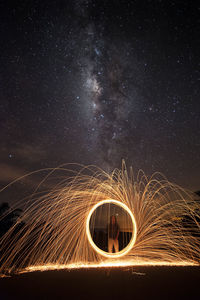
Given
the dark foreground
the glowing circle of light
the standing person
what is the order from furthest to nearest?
the standing person → the glowing circle of light → the dark foreground

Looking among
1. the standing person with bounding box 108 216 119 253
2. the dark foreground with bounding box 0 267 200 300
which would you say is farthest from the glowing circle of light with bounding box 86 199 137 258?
the dark foreground with bounding box 0 267 200 300

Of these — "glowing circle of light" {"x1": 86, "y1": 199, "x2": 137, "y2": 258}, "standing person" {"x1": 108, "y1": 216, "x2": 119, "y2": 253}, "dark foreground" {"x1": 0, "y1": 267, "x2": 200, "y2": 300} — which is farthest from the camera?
"standing person" {"x1": 108, "y1": 216, "x2": 119, "y2": 253}

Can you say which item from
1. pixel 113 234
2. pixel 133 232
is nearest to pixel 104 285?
pixel 133 232

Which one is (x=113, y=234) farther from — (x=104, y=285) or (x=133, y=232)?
(x=104, y=285)

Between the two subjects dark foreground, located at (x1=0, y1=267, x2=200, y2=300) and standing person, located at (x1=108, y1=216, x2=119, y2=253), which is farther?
standing person, located at (x1=108, y1=216, x2=119, y2=253)

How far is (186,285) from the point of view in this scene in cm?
430

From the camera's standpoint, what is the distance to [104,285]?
4410mm

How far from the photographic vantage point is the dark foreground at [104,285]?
377 cm

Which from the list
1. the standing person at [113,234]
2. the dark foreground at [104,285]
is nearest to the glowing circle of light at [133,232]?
the standing person at [113,234]

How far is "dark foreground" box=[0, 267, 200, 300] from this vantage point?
3773 millimetres

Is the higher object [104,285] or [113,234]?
[113,234]

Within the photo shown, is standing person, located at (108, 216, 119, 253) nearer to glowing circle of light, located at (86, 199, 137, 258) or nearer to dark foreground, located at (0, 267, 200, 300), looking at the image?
glowing circle of light, located at (86, 199, 137, 258)

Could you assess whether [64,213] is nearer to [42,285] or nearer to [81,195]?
[81,195]

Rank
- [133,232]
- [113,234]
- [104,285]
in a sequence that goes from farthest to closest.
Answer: [113,234] < [133,232] < [104,285]
